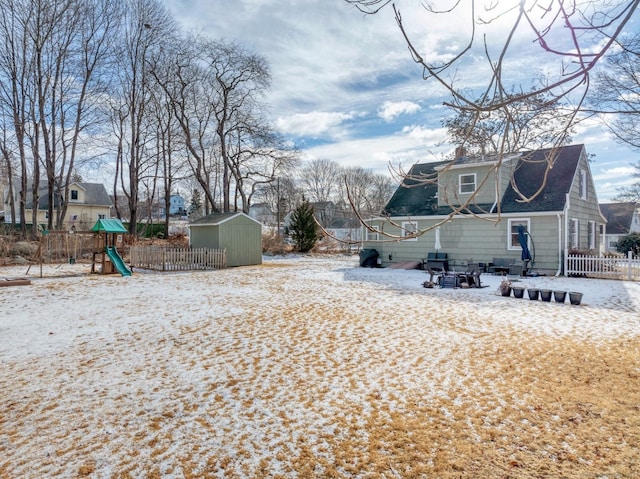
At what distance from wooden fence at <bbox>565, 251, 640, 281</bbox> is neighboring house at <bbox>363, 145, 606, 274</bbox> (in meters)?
0.38

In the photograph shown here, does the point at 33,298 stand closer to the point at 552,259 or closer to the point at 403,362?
the point at 403,362

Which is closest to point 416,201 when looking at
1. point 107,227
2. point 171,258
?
point 171,258

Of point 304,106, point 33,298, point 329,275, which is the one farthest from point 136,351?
point 304,106

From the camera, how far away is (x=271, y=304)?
9195 mm

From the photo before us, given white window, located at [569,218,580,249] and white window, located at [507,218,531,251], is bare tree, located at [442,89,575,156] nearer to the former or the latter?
white window, located at [507,218,531,251]

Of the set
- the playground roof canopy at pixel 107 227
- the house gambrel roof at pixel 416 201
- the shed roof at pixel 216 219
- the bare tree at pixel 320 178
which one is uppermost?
the bare tree at pixel 320 178

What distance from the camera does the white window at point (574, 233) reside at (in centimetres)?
1519

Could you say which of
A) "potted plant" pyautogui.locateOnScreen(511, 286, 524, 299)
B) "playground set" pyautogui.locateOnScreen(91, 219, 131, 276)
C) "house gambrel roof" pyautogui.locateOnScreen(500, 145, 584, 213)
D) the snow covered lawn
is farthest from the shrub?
"playground set" pyautogui.locateOnScreen(91, 219, 131, 276)

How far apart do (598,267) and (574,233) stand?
2.14 m

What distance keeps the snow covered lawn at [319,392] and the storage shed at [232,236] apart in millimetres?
11028

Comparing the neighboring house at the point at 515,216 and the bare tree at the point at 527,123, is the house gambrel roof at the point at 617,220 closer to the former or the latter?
the neighboring house at the point at 515,216

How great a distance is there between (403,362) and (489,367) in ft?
3.64

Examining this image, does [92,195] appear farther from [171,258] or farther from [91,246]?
[171,258]

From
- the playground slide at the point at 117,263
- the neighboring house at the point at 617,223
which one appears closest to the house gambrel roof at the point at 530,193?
the playground slide at the point at 117,263
